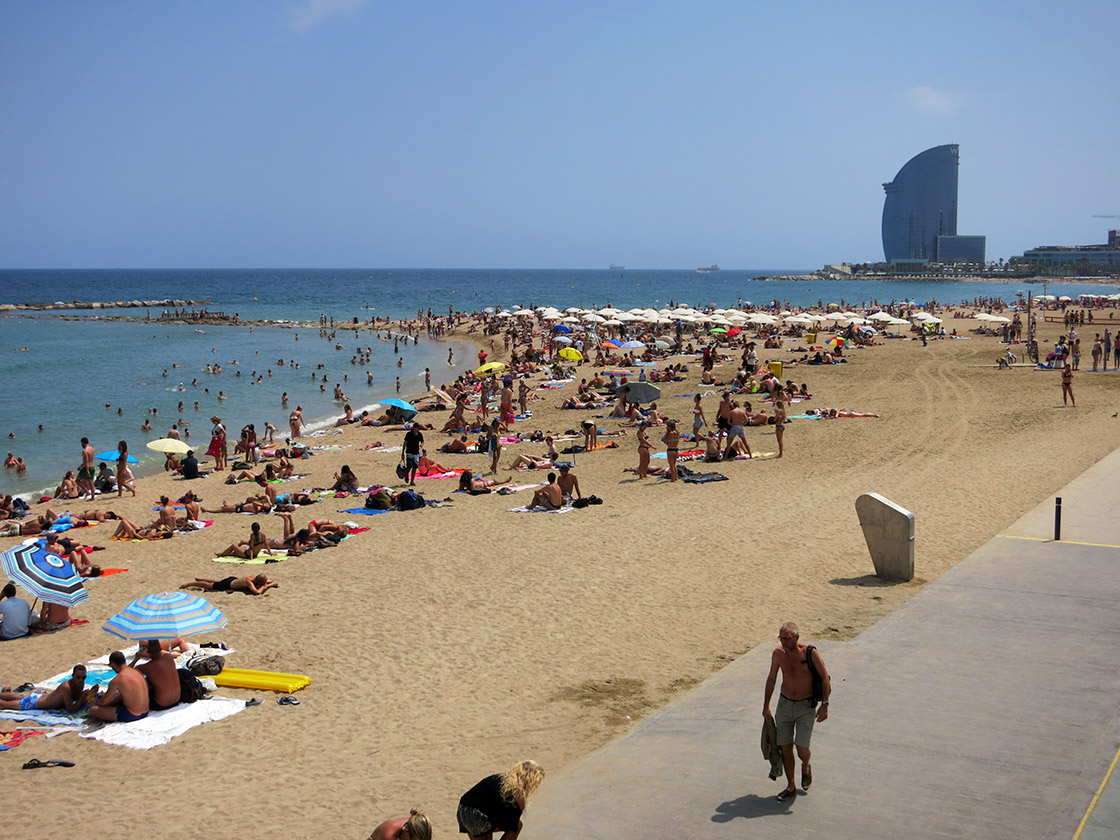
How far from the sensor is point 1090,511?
1230cm

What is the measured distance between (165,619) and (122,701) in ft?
2.72

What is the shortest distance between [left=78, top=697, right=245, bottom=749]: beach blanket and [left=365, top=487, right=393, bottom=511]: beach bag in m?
7.56

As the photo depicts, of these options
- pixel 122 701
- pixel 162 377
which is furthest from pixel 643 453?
pixel 162 377

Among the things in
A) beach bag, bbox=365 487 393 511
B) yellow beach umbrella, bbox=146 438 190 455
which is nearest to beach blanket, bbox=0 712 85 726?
beach bag, bbox=365 487 393 511

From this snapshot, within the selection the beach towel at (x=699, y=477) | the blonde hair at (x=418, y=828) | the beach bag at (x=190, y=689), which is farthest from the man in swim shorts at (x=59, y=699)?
the beach towel at (x=699, y=477)

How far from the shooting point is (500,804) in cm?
434

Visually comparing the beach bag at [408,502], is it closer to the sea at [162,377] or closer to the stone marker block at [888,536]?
the stone marker block at [888,536]

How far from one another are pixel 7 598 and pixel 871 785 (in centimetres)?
890

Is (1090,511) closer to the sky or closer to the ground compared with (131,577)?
closer to the sky

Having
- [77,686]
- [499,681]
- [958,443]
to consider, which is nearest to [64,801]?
[77,686]

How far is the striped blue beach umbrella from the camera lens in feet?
26.3

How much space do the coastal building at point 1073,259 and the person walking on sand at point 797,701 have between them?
485 feet

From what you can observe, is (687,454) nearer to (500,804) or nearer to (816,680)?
(816,680)

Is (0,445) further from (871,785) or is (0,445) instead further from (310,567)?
(871,785)
